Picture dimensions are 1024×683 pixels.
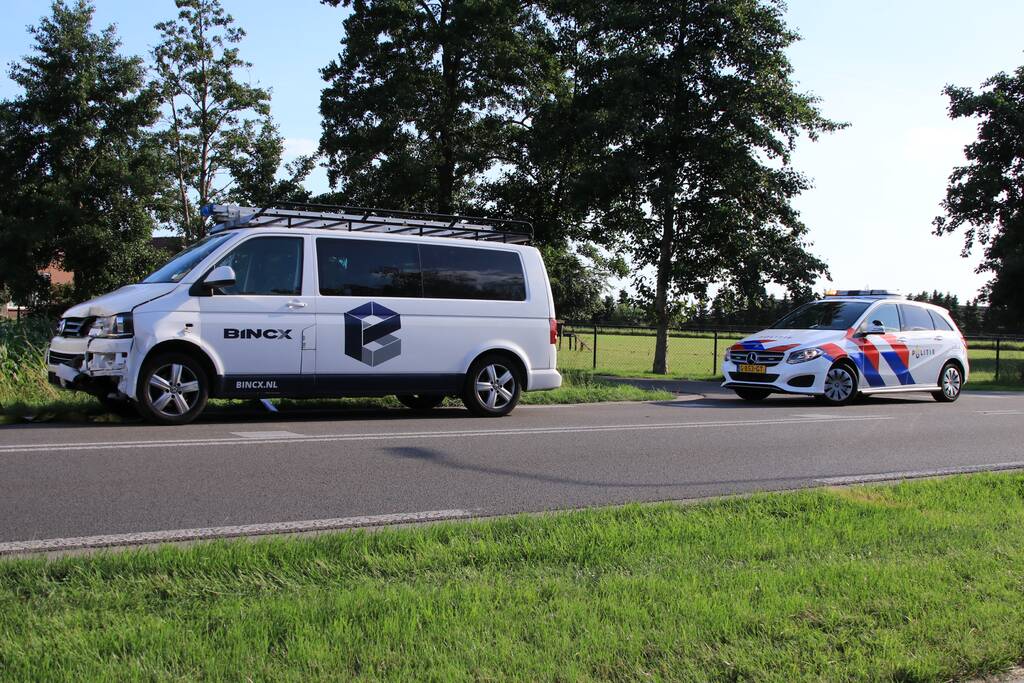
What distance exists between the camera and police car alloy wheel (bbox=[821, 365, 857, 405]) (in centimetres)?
1510

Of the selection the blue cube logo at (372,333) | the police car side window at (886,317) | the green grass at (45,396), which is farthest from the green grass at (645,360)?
the blue cube logo at (372,333)

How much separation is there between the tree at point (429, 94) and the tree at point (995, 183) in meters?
21.1

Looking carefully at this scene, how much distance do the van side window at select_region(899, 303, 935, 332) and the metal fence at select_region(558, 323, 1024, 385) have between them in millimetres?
Result: 6590

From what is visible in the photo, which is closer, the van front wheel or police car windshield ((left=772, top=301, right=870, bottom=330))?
the van front wheel

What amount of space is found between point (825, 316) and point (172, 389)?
1102 cm

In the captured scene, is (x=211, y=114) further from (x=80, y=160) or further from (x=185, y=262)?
(x=185, y=262)

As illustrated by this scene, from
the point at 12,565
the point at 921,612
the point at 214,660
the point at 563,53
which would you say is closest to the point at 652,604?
the point at 921,612

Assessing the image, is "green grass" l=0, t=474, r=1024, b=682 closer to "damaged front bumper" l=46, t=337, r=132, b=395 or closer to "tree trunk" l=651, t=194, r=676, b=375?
"damaged front bumper" l=46, t=337, r=132, b=395

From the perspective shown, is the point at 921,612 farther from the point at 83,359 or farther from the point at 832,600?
the point at 83,359

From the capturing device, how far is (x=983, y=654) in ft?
11.4

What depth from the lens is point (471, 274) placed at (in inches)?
462

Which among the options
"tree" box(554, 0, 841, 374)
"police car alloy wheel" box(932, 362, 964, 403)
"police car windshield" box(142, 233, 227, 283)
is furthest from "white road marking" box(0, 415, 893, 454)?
"tree" box(554, 0, 841, 374)

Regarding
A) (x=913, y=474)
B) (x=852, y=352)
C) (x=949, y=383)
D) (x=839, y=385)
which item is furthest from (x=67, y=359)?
(x=949, y=383)

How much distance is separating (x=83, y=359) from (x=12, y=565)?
19.3 feet
